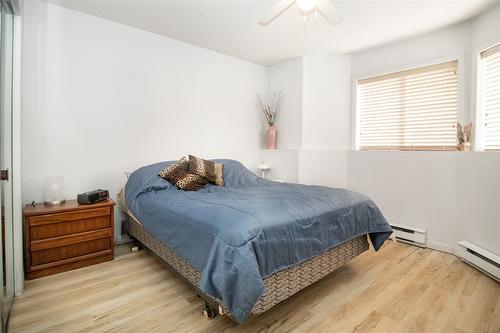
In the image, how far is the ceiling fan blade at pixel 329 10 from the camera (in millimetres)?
1763

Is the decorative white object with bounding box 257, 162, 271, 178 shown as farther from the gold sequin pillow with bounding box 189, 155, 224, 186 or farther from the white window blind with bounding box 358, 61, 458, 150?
the white window blind with bounding box 358, 61, 458, 150

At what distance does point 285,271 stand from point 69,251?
1908mm

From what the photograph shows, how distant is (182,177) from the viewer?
2.58m

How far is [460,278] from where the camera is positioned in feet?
7.11

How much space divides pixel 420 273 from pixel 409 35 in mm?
2610

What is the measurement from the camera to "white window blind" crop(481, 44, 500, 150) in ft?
7.73

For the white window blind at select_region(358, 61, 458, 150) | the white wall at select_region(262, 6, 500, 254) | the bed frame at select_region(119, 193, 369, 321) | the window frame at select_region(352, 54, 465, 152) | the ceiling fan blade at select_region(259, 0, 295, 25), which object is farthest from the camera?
the white window blind at select_region(358, 61, 458, 150)

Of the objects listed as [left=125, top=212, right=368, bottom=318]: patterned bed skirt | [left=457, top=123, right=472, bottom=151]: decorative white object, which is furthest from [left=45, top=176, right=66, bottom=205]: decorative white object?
[left=457, top=123, right=472, bottom=151]: decorative white object

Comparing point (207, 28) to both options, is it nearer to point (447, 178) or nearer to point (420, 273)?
point (447, 178)

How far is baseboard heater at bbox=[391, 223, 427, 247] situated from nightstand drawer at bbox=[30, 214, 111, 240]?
3.23 meters

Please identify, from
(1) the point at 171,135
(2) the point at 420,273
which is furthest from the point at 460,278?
(1) the point at 171,135

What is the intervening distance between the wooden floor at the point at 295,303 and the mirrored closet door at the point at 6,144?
0.88 feet

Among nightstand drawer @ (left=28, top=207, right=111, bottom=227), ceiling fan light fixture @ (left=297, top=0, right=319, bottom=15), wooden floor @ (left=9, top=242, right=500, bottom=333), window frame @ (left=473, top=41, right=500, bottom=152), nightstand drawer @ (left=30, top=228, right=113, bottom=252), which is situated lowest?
wooden floor @ (left=9, top=242, right=500, bottom=333)

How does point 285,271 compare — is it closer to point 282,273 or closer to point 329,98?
point 282,273
